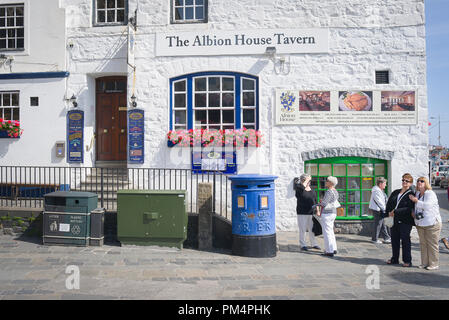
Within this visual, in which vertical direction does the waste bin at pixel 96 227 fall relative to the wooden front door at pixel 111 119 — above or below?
below

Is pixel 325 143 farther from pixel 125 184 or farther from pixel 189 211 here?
pixel 125 184

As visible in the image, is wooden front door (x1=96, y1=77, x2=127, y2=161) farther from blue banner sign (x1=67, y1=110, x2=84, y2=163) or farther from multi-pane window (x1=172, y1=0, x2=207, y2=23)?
multi-pane window (x1=172, y1=0, x2=207, y2=23)

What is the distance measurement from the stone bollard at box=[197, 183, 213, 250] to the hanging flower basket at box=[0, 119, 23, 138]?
632 cm

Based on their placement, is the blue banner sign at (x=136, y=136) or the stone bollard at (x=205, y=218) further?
the blue banner sign at (x=136, y=136)

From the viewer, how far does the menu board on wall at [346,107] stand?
1044cm

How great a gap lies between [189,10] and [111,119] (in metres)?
3.97

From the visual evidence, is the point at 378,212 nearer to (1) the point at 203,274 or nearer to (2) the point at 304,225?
(2) the point at 304,225

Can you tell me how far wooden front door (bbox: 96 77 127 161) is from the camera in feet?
38.7

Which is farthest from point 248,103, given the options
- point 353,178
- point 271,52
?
point 353,178

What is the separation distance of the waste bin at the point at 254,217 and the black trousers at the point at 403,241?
2.36 metres

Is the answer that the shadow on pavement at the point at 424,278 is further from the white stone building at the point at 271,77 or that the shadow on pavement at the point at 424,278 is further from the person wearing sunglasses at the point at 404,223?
the white stone building at the point at 271,77

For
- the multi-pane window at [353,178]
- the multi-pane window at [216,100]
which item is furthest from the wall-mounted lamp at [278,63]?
the multi-pane window at [353,178]

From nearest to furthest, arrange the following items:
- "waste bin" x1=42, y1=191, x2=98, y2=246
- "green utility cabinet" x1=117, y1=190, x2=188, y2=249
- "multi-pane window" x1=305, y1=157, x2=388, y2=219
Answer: "green utility cabinet" x1=117, y1=190, x2=188, y2=249
"waste bin" x1=42, y1=191, x2=98, y2=246
"multi-pane window" x1=305, y1=157, x2=388, y2=219

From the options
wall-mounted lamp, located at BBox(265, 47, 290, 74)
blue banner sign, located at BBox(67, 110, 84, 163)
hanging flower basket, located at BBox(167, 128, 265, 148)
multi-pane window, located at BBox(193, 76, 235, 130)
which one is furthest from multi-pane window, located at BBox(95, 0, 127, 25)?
wall-mounted lamp, located at BBox(265, 47, 290, 74)
